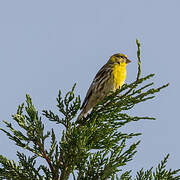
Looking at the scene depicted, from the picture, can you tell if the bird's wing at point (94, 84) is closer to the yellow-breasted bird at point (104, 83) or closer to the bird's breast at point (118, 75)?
the yellow-breasted bird at point (104, 83)

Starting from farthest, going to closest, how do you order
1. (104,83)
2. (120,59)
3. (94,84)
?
(120,59)
(94,84)
(104,83)

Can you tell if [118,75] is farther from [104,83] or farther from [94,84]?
[94,84]

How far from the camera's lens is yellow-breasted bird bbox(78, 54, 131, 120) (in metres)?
5.85

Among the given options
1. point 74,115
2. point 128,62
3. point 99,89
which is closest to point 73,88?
point 74,115

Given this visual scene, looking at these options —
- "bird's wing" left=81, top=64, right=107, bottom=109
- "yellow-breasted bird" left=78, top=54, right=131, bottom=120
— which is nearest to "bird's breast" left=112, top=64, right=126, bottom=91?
"yellow-breasted bird" left=78, top=54, right=131, bottom=120

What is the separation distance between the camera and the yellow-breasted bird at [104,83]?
19.2ft

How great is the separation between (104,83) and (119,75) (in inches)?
15.4

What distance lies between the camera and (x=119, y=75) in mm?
6219

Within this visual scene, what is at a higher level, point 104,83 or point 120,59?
point 120,59

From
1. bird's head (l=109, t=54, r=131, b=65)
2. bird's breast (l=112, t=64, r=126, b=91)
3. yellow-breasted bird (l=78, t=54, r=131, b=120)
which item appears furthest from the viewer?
bird's head (l=109, t=54, r=131, b=65)

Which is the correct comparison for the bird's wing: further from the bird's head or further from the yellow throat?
the bird's head

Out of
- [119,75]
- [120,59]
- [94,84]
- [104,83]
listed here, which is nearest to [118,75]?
[119,75]

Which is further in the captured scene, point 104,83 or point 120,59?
point 120,59

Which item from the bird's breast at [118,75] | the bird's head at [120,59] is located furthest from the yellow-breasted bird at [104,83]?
the bird's head at [120,59]
